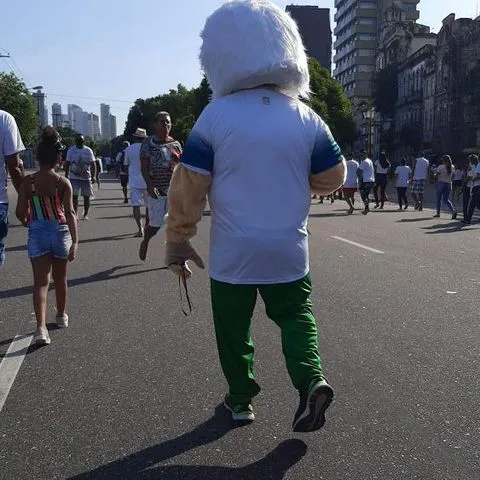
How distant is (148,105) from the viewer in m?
97.4

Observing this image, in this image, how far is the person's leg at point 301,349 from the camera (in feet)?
9.91

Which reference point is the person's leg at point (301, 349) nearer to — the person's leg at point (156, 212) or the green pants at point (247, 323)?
the green pants at point (247, 323)

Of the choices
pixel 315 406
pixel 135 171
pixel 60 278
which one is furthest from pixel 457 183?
pixel 315 406

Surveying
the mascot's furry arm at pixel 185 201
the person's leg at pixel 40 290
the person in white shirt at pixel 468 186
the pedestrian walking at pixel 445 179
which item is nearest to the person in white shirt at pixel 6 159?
the person's leg at pixel 40 290

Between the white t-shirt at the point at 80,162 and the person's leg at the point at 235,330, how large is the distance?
10.2 m

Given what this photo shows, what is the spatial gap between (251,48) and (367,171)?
17.1 metres

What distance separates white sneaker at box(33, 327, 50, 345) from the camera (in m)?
4.95

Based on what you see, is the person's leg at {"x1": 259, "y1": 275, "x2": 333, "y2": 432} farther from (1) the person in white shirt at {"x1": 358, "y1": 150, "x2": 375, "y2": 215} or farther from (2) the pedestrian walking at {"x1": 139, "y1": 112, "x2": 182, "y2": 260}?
(1) the person in white shirt at {"x1": 358, "y1": 150, "x2": 375, "y2": 215}

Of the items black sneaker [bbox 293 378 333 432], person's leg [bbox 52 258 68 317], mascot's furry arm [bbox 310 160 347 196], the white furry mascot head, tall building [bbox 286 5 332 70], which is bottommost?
black sneaker [bbox 293 378 333 432]

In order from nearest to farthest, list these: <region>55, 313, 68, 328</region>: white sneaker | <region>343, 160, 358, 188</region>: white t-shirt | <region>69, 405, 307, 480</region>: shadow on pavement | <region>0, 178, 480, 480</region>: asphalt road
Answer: <region>69, 405, 307, 480</region>: shadow on pavement → <region>0, 178, 480, 480</region>: asphalt road → <region>55, 313, 68, 328</region>: white sneaker → <region>343, 160, 358, 188</region>: white t-shirt

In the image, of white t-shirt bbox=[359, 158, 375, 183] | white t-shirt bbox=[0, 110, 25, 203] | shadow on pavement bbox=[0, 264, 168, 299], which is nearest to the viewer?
white t-shirt bbox=[0, 110, 25, 203]

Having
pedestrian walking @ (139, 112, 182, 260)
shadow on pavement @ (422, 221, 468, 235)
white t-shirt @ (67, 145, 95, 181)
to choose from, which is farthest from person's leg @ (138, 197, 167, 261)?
shadow on pavement @ (422, 221, 468, 235)

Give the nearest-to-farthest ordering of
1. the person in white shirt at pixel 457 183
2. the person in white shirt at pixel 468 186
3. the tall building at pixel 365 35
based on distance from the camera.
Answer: the person in white shirt at pixel 468 186 → the person in white shirt at pixel 457 183 → the tall building at pixel 365 35

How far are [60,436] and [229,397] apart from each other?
900mm
